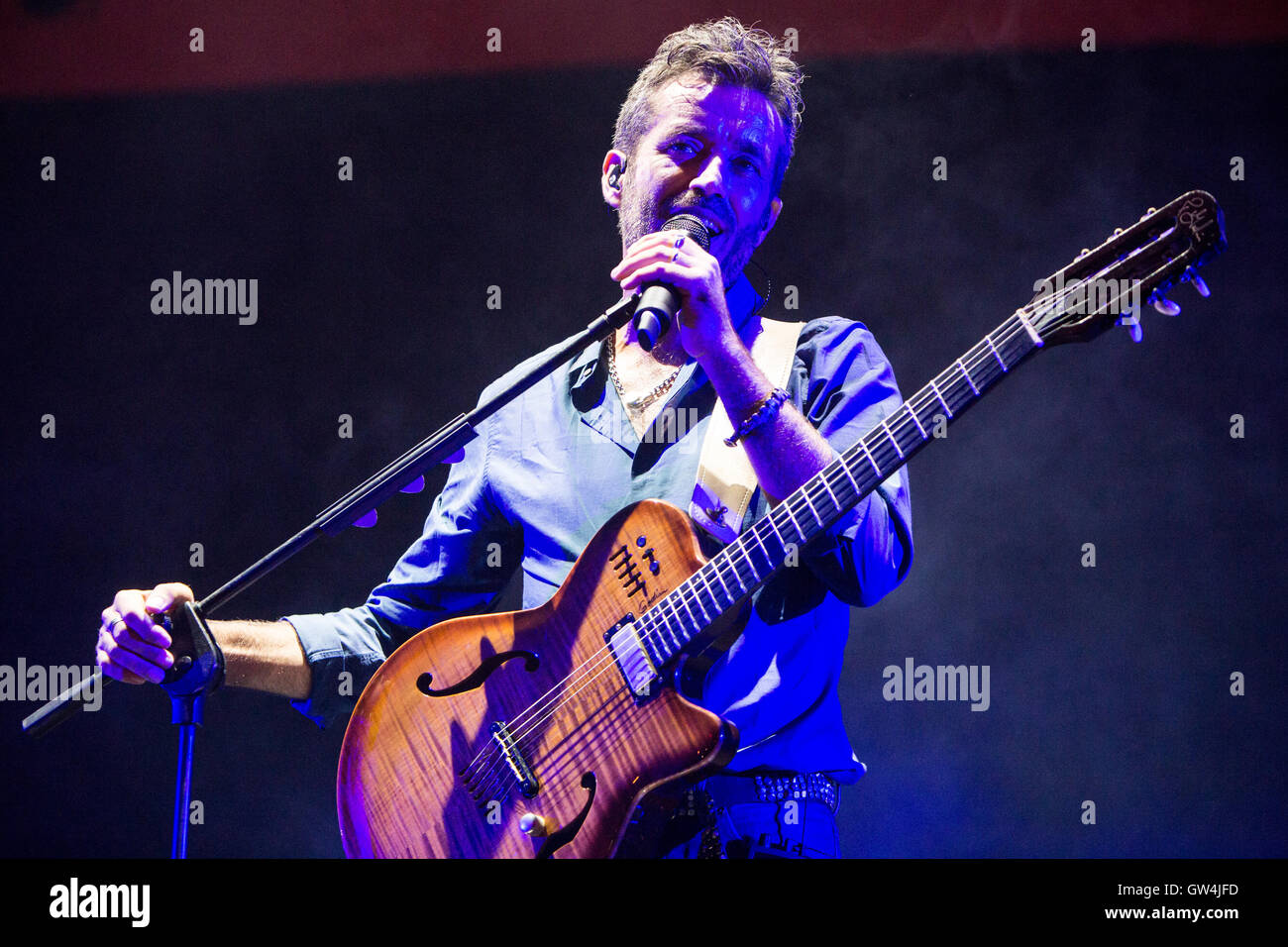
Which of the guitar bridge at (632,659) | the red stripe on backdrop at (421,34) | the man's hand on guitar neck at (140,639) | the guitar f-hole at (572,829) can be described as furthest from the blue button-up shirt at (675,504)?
the red stripe on backdrop at (421,34)

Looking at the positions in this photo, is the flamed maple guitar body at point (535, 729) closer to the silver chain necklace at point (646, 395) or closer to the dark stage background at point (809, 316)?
the silver chain necklace at point (646, 395)

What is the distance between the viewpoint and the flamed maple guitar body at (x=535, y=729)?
159cm

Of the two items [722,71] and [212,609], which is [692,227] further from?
[212,609]

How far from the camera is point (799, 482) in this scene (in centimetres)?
161

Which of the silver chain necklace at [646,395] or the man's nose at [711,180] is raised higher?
the man's nose at [711,180]

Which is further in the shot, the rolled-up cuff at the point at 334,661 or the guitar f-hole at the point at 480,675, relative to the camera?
the rolled-up cuff at the point at 334,661

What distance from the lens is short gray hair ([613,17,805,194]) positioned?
1.96 metres

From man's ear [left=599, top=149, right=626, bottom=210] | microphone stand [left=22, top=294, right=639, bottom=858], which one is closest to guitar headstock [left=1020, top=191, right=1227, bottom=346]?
microphone stand [left=22, top=294, right=639, bottom=858]

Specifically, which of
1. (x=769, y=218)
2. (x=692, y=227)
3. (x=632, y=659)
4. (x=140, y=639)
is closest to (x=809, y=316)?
(x=769, y=218)

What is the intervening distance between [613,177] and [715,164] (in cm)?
34

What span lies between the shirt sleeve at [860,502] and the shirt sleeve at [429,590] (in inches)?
22.8

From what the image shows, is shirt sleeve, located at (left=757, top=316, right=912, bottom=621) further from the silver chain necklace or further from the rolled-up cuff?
the rolled-up cuff

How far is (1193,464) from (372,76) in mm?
2014
